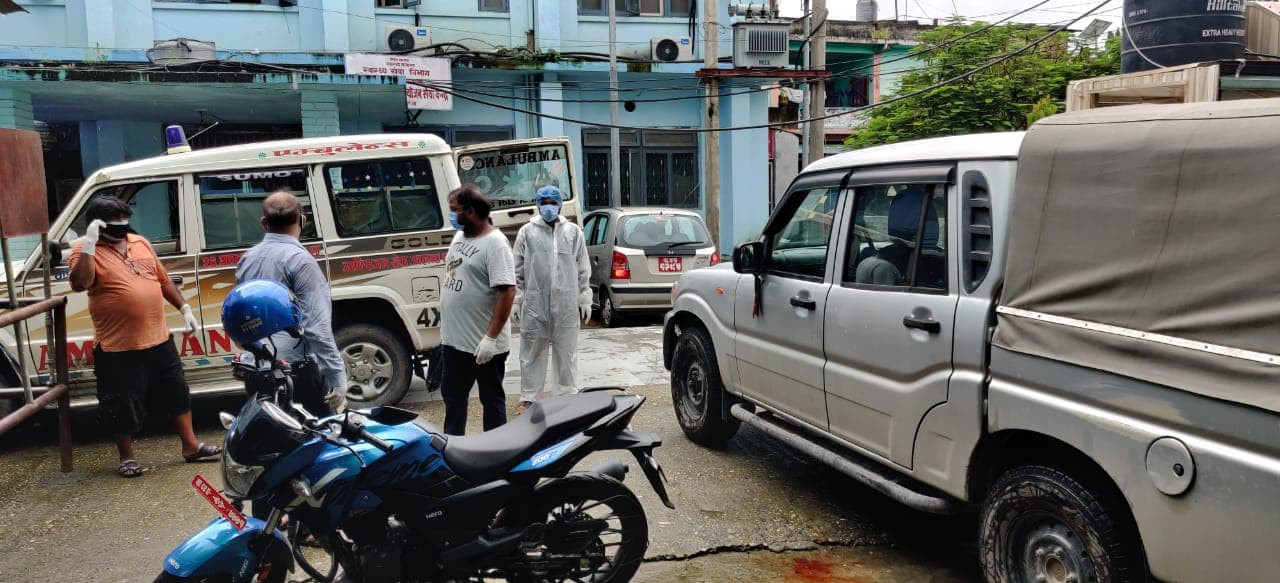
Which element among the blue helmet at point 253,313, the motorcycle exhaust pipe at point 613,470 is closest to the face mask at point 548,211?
the motorcycle exhaust pipe at point 613,470

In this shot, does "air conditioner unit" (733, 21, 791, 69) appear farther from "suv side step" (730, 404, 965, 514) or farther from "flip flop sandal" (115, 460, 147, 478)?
"flip flop sandal" (115, 460, 147, 478)

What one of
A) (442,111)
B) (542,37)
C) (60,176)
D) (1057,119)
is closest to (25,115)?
(60,176)

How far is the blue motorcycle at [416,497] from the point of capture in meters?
2.93

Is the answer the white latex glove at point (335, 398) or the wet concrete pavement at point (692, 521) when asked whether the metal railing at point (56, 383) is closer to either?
the wet concrete pavement at point (692, 521)

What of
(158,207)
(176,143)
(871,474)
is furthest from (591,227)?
(871,474)

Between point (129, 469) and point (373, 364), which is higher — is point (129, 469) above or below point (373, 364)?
below

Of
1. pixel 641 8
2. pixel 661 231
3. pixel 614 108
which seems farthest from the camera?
pixel 641 8

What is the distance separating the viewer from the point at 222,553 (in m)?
2.90

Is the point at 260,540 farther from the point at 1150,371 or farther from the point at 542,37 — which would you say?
the point at 542,37

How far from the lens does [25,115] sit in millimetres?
13711

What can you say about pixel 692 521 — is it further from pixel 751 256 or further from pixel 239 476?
pixel 239 476

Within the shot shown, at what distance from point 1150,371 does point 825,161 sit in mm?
2328

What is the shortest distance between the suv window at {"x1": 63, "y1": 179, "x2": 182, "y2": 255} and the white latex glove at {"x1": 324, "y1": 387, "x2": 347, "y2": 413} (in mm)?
2203

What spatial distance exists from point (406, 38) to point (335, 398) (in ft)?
40.8
